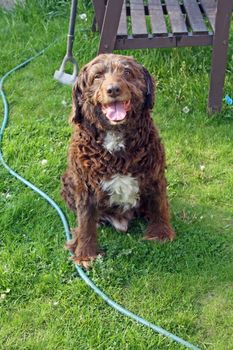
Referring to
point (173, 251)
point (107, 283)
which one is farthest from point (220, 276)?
point (107, 283)

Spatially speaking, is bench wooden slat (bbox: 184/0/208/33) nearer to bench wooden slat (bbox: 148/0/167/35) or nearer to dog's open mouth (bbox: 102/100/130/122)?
bench wooden slat (bbox: 148/0/167/35)

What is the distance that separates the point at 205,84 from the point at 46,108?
4.60ft

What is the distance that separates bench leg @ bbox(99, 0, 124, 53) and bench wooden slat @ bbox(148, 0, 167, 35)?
32 cm

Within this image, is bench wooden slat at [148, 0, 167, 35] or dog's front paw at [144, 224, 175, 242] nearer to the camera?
dog's front paw at [144, 224, 175, 242]

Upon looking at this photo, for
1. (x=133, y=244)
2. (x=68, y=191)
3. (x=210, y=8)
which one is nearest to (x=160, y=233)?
(x=133, y=244)

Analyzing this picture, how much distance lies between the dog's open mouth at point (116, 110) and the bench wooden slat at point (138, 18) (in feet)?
5.30

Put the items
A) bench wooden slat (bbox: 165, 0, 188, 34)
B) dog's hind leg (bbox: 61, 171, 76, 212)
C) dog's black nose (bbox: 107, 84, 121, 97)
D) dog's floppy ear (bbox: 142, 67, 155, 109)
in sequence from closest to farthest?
dog's black nose (bbox: 107, 84, 121, 97) < dog's floppy ear (bbox: 142, 67, 155, 109) < dog's hind leg (bbox: 61, 171, 76, 212) < bench wooden slat (bbox: 165, 0, 188, 34)

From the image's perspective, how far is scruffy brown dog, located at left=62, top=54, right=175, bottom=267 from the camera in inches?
116

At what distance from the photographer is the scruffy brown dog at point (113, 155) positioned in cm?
295

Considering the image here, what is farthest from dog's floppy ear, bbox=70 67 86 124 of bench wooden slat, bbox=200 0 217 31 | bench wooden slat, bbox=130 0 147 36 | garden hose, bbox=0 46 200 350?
bench wooden slat, bbox=200 0 217 31

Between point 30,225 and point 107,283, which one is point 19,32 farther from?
point 107,283

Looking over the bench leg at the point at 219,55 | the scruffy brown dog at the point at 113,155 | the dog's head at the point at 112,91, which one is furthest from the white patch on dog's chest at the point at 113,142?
the bench leg at the point at 219,55

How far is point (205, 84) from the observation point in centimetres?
480

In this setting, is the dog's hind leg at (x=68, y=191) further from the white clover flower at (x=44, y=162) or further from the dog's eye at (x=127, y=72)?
the dog's eye at (x=127, y=72)
